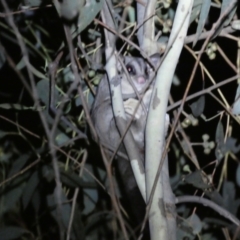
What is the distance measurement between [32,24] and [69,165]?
3.20 feet

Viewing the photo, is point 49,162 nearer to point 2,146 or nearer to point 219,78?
point 2,146

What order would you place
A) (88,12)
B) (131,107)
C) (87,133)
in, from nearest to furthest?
(88,12) < (131,107) < (87,133)

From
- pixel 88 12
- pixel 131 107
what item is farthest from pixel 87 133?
pixel 88 12

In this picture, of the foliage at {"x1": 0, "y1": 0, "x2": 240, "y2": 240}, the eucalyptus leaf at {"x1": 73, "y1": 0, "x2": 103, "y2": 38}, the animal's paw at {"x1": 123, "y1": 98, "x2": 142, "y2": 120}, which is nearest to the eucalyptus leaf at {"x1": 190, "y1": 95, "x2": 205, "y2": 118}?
the foliage at {"x1": 0, "y1": 0, "x2": 240, "y2": 240}

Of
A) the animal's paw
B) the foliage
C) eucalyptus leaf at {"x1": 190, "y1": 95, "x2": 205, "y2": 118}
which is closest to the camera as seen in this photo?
the foliage

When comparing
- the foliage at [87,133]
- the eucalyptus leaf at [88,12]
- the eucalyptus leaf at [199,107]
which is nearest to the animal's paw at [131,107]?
the foliage at [87,133]

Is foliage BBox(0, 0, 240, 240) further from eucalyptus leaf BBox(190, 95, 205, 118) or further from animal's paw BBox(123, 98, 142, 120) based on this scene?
animal's paw BBox(123, 98, 142, 120)

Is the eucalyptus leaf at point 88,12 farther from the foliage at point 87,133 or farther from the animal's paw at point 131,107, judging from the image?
the animal's paw at point 131,107

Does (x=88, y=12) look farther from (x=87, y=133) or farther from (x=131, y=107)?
(x=87, y=133)

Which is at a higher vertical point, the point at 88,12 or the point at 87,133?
the point at 88,12

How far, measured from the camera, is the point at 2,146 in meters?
4.39

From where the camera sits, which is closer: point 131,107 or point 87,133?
point 131,107

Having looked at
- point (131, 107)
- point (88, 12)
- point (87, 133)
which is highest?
point (88, 12)

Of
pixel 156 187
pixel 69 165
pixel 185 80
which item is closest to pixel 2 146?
pixel 69 165
